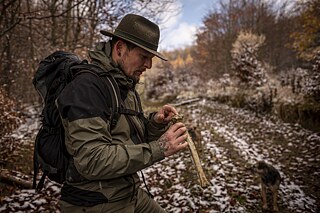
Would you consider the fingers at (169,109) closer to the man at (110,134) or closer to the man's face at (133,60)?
the man at (110,134)

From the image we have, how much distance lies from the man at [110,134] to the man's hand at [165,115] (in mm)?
211

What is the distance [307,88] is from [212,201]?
19.8ft

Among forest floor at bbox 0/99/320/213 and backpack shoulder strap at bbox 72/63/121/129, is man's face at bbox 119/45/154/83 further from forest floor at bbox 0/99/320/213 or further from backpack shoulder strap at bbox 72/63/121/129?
forest floor at bbox 0/99/320/213

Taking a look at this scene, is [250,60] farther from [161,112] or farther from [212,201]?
[161,112]

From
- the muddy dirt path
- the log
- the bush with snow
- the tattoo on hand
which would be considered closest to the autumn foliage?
the log

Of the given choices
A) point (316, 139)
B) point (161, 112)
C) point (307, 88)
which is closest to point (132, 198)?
point (161, 112)

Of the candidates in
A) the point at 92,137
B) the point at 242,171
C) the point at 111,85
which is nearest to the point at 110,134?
the point at 92,137

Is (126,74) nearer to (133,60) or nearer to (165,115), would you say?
(133,60)

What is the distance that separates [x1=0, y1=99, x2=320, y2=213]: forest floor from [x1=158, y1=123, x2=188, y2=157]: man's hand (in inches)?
129

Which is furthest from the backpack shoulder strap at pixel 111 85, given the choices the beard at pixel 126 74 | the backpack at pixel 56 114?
the beard at pixel 126 74

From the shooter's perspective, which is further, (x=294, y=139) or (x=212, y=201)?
(x=294, y=139)

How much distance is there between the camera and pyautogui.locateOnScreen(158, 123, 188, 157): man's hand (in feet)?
5.56

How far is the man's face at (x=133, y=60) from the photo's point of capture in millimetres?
1947

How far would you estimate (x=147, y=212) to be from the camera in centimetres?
223
